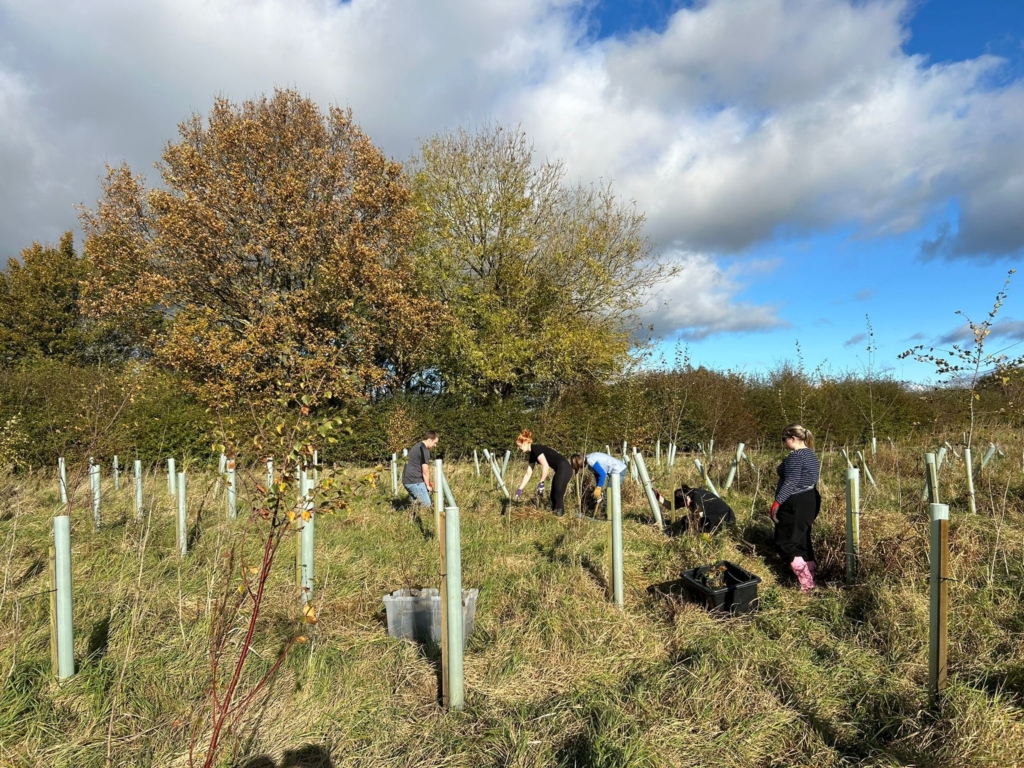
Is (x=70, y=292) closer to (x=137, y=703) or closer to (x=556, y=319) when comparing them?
(x=556, y=319)

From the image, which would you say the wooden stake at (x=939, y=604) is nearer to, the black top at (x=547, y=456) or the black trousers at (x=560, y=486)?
the black trousers at (x=560, y=486)

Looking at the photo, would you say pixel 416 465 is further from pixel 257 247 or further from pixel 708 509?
pixel 257 247

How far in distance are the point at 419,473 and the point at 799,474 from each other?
427 centimetres

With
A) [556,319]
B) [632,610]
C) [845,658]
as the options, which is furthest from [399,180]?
[845,658]

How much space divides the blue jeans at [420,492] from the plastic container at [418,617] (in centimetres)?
322

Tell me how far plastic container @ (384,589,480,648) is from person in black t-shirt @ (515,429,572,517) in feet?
9.81

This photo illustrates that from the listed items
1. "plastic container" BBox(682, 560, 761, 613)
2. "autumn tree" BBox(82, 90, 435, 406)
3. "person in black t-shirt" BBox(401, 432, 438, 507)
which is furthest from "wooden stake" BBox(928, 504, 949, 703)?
"autumn tree" BBox(82, 90, 435, 406)

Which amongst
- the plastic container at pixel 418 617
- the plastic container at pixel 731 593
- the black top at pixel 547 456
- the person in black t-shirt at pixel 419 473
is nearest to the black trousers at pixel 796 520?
the plastic container at pixel 731 593

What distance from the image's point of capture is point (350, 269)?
39.0ft

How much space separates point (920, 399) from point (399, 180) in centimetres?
1503

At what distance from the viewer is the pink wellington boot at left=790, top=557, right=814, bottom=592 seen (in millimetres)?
4266

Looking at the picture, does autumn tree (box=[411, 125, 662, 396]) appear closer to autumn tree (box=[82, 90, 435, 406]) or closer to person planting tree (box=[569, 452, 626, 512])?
autumn tree (box=[82, 90, 435, 406])

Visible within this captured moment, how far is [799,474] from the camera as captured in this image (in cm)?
442

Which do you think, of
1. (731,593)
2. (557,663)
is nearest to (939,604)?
(731,593)
